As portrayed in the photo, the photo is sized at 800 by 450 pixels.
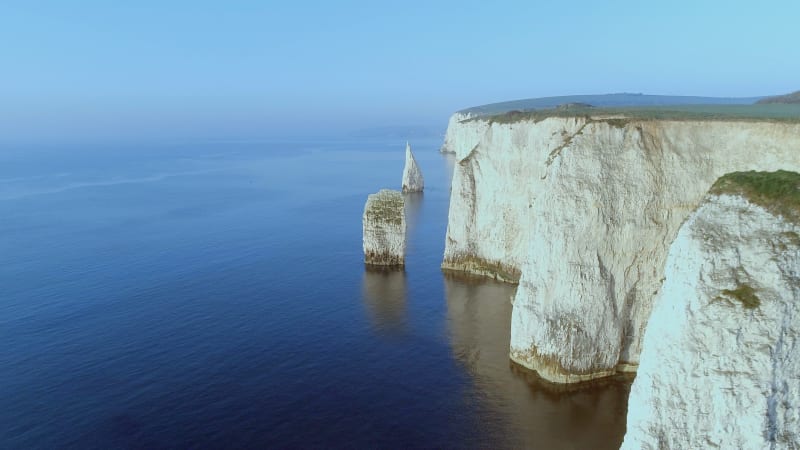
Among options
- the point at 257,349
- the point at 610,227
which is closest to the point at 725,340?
the point at 610,227

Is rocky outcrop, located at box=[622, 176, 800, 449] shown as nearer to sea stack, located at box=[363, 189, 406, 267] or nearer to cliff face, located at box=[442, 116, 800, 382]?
cliff face, located at box=[442, 116, 800, 382]

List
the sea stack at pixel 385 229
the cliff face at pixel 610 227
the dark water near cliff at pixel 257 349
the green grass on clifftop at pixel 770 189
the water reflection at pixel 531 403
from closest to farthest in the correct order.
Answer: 1. the green grass on clifftop at pixel 770 189
2. the water reflection at pixel 531 403
3. the dark water near cliff at pixel 257 349
4. the cliff face at pixel 610 227
5. the sea stack at pixel 385 229

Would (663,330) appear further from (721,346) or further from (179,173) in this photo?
(179,173)

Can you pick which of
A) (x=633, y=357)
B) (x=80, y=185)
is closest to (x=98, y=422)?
(x=633, y=357)

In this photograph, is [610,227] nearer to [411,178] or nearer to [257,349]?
[257,349]

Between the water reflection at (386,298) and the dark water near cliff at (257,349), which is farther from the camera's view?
the water reflection at (386,298)

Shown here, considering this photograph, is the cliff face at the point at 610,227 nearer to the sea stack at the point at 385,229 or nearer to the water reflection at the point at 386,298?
the water reflection at the point at 386,298

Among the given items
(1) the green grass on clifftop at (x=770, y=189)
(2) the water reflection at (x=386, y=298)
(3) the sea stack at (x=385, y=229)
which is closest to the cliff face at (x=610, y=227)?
(1) the green grass on clifftop at (x=770, y=189)
